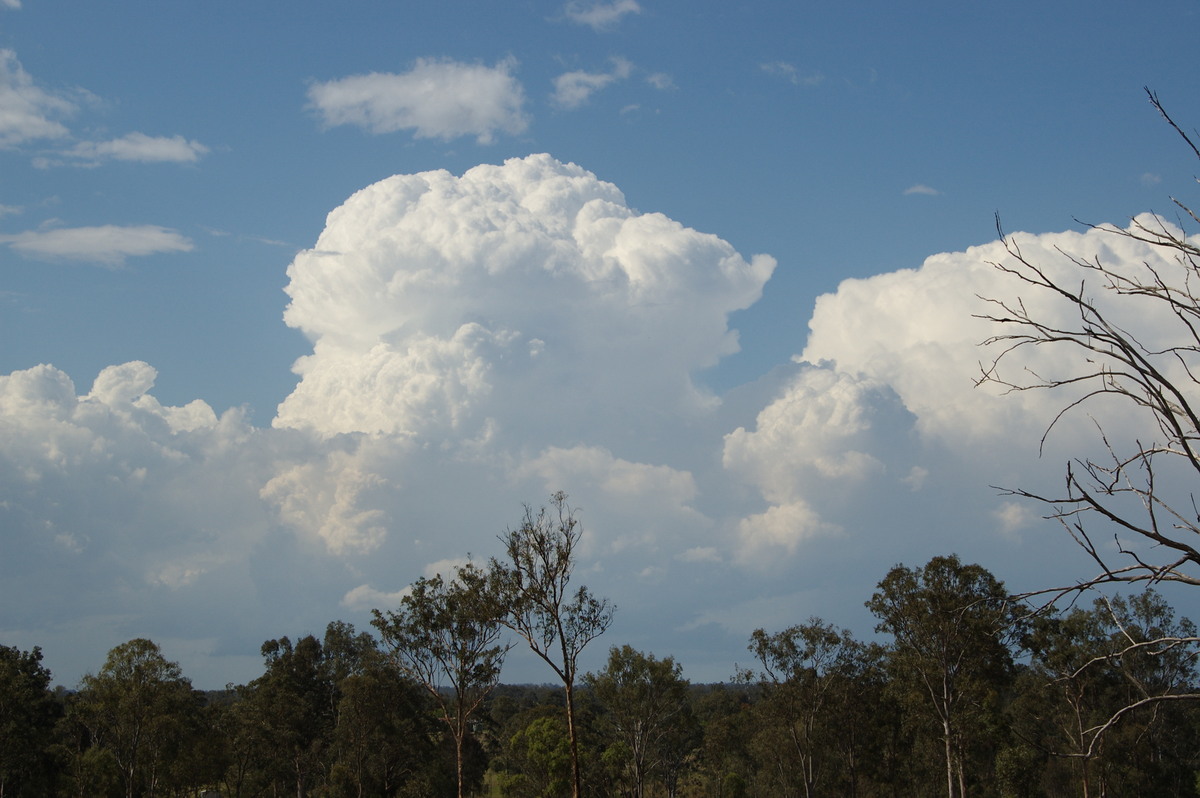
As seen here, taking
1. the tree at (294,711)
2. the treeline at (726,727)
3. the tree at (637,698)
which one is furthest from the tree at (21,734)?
the tree at (637,698)

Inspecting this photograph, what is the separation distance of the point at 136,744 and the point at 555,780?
23999mm

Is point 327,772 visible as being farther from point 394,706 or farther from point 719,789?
point 719,789

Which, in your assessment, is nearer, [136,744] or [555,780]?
[136,744]

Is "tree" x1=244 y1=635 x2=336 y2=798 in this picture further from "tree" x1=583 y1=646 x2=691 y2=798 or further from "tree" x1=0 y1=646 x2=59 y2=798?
"tree" x1=583 y1=646 x2=691 y2=798

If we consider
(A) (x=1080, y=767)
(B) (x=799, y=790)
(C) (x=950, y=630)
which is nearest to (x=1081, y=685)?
(C) (x=950, y=630)

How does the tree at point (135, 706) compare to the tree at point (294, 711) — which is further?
the tree at point (294, 711)

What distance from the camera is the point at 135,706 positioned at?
51.0 m

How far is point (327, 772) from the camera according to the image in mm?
70062

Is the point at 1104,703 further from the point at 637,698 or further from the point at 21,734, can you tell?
the point at 21,734

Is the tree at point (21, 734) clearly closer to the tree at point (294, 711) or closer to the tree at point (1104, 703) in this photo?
the tree at point (294, 711)

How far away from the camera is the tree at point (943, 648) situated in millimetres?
47406

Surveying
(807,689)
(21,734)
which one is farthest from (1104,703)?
(21,734)

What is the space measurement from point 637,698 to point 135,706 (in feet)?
95.2

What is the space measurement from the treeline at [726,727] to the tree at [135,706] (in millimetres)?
111
